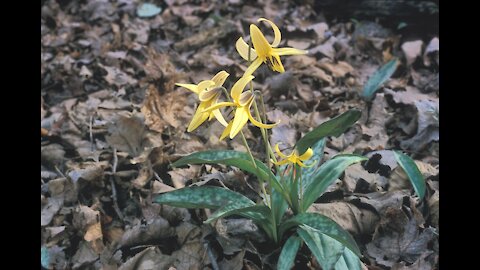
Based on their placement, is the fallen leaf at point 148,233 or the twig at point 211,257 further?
the fallen leaf at point 148,233

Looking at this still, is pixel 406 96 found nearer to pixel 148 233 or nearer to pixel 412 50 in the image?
pixel 412 50

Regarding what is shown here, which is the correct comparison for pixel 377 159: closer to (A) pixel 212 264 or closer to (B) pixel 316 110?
(B) pixel 316 110

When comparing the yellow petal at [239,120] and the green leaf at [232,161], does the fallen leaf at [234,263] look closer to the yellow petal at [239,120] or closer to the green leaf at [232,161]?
the green leaf at [232,161]

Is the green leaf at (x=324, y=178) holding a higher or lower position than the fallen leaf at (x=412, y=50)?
higher

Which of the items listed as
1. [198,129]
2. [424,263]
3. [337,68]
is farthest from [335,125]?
[337,68]

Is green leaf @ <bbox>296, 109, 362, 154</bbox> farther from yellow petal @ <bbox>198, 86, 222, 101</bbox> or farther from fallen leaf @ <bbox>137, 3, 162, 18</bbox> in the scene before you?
fallen leaf @ <bbox>137, 3, 162, 18</bbox>

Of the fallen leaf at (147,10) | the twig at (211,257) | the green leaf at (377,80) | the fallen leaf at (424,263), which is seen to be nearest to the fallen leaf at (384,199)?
the fallen leaf at (424,263)
